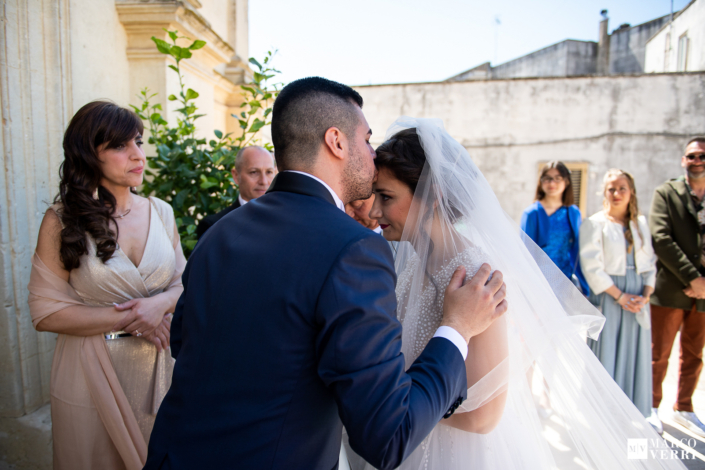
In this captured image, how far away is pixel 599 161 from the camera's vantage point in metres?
12.1

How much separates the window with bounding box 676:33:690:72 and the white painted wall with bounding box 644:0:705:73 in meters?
0.11

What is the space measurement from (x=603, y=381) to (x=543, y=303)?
413 millimetres

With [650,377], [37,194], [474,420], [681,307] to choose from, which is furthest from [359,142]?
[681,307]

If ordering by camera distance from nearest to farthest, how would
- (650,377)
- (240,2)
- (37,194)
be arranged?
(37,194) < (650,377) < (240,2)

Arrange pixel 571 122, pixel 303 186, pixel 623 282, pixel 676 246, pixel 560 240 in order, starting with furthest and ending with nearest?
pixel 571 122 < pixel 560 240 < pixel 676 246 < pixel 623 282 < pixel 303 186

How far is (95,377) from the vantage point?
1.95m

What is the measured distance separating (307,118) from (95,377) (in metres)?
1.61

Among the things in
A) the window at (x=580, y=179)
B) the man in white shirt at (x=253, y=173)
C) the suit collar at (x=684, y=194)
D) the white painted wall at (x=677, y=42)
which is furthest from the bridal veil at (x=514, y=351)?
the white painted wall at (x=677, y=42)

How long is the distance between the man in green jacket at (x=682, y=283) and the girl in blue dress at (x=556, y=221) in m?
0.70

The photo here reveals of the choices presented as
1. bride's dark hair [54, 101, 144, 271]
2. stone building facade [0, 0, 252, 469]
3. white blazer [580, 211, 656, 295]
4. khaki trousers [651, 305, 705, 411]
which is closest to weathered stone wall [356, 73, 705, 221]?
white blazer [580, 211, 656, 295]

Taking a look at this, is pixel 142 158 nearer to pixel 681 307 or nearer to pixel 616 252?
pixel 616 252

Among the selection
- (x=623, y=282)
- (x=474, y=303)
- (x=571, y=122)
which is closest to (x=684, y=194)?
(x=623, y=282)

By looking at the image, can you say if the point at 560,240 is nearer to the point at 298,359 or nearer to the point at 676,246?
the point at 676,246

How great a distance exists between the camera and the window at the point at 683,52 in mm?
13891
